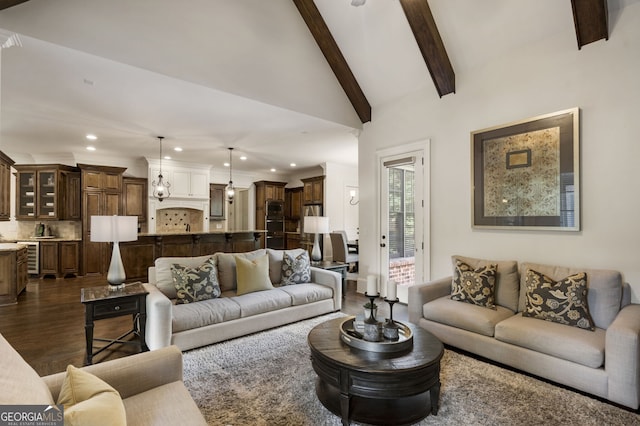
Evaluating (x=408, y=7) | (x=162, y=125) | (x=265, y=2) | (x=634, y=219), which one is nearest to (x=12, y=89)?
(x=162, y=125)

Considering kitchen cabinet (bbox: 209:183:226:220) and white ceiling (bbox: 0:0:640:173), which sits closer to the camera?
white ceiling (bbox: 0:0:640:173)

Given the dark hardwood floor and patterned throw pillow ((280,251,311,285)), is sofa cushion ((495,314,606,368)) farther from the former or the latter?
patterned throw pillow ((280,251,311,285))

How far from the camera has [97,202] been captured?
22.6 feet

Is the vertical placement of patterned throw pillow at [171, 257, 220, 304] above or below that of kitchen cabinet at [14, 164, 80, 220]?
below

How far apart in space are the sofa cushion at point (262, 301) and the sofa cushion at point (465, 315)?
1572 millimetres

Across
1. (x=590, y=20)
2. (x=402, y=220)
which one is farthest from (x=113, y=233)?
(x=590, y=20)

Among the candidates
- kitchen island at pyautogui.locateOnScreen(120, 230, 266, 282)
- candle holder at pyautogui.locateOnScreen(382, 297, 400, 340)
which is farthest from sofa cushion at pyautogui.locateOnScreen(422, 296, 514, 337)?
kitchen island at pyautogui.locateOnScreen(120, 230, 266, 282)

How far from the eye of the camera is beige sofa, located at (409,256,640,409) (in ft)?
6.90

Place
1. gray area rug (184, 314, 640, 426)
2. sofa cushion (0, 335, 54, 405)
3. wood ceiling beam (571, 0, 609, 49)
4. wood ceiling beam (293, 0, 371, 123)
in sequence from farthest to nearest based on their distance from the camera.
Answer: wood ceiling beam (293, 0, 371, 123) < wood ceiling beam (571, 0, 609, 49) < gray area rug (184, 314, 640, 426) < sofa cushion (0, 335, 54, 405)

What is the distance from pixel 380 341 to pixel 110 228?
2.64 meters

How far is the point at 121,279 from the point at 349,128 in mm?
3877

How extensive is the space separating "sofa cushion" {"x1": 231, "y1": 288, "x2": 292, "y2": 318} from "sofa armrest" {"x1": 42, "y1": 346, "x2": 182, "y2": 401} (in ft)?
5.26

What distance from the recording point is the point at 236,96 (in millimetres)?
3877

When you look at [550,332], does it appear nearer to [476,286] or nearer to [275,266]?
[476,286]
